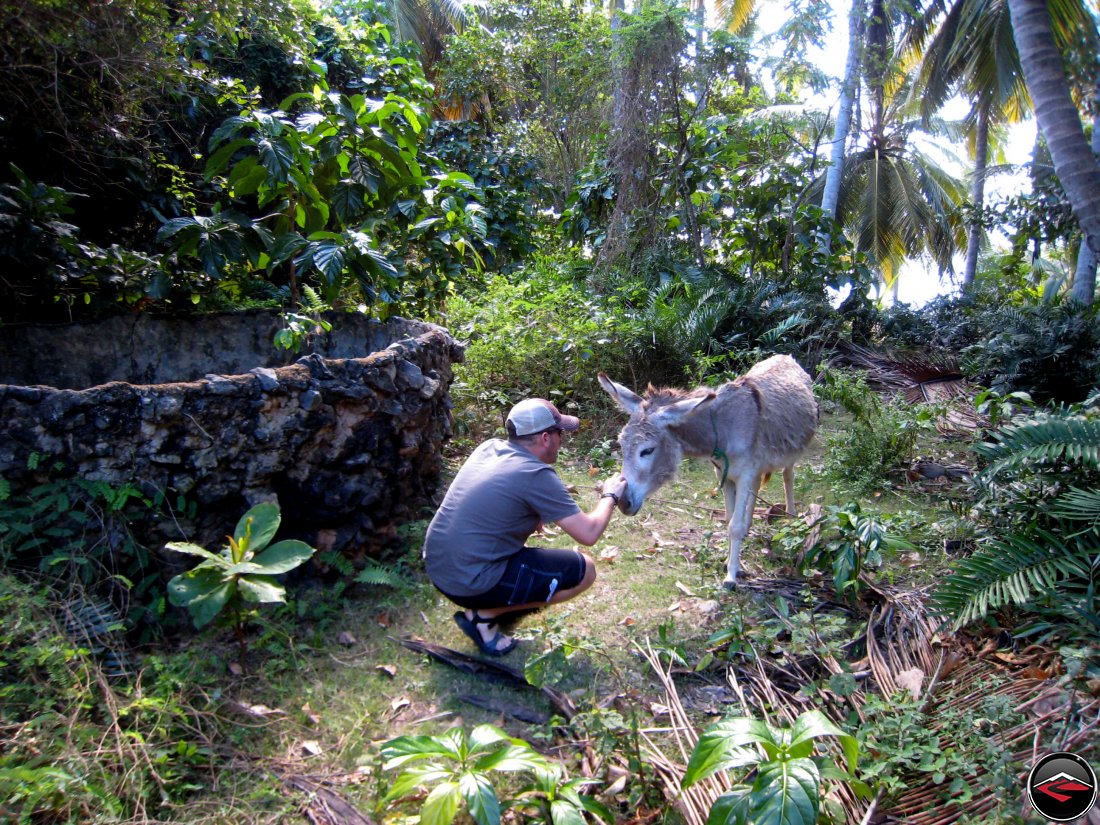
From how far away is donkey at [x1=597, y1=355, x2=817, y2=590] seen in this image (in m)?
4.77

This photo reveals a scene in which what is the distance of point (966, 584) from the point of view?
3.84 meters

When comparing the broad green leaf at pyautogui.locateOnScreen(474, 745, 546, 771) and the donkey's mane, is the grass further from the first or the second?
the donkey's mane

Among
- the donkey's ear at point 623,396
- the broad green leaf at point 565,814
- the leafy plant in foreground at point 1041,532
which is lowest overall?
the broad green leaf at point 565,814

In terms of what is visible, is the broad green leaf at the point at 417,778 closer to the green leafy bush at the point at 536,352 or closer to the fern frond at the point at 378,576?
the fern frond at the point at 378,576

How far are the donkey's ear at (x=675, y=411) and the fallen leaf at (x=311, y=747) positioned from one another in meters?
2.91

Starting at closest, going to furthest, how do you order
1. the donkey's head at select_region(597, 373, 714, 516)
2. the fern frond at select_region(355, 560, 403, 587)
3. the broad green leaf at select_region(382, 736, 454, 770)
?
the broad green leaf at select_region(382, 736, 454, 770) < the fern frond at select_region(355, 560, 403, 587) < the donkey's head at select_region(597, 373, 714, 516)

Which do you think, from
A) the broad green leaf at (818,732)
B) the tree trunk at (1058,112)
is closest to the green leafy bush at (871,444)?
the tree trunk at (1058,112)

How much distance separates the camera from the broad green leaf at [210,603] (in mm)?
3229

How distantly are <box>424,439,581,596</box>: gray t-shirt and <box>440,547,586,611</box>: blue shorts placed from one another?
2.4 inches

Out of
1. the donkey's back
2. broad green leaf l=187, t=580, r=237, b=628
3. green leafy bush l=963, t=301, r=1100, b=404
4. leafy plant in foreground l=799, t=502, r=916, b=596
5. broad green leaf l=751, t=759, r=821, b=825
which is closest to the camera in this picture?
broad green leaf l=751, t=759, r=821, b=825

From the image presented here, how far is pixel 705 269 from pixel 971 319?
4.58 meters

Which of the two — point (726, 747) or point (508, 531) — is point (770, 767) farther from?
point (508, 531)

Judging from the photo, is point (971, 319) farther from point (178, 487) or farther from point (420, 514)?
point (178, 487)

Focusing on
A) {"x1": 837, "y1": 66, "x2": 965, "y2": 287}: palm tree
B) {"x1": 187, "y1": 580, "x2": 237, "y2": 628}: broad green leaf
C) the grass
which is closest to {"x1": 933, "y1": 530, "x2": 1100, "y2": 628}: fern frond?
the grass
